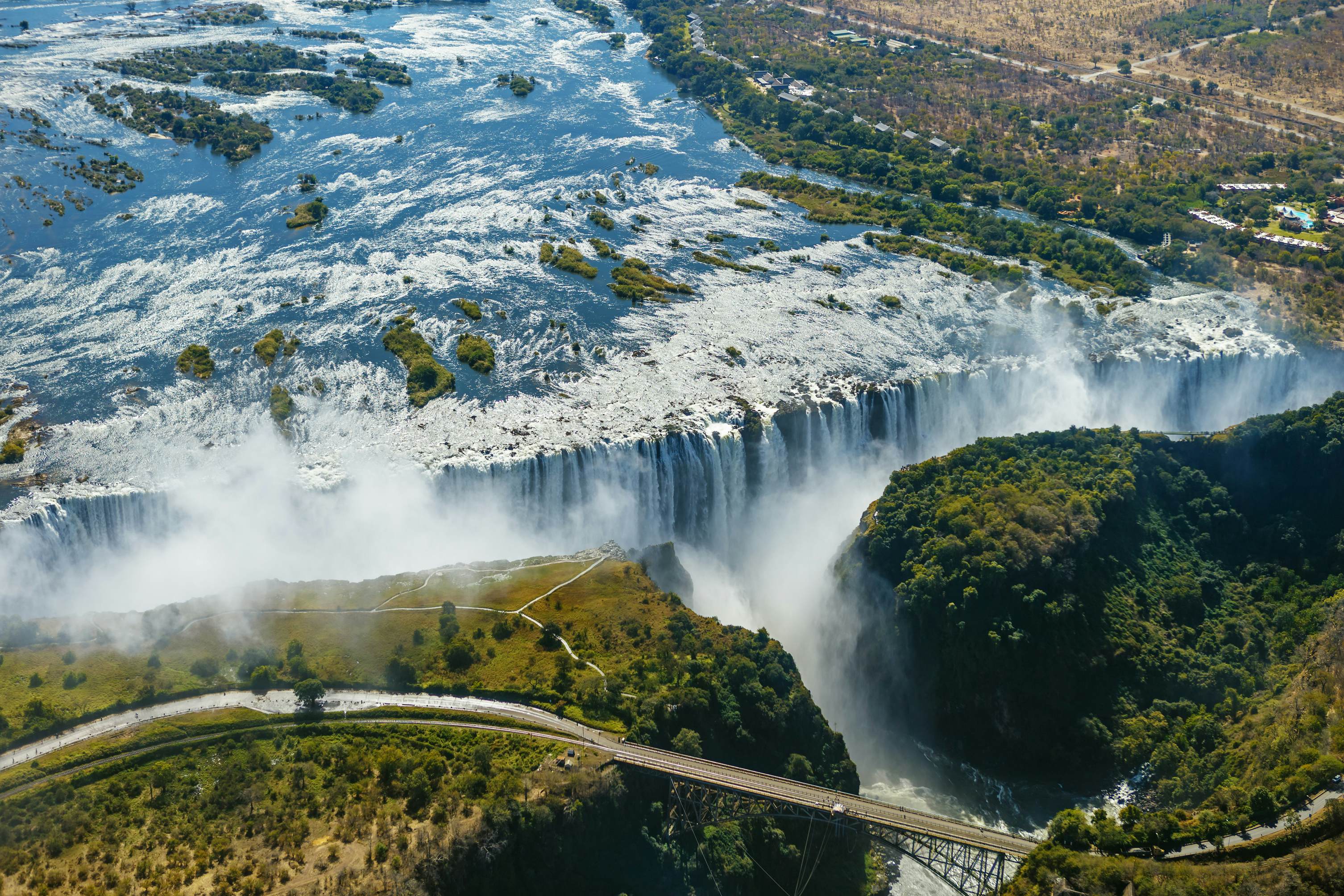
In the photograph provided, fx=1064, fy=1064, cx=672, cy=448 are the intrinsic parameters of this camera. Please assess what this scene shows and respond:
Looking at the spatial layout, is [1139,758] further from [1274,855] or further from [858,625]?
[858,625]

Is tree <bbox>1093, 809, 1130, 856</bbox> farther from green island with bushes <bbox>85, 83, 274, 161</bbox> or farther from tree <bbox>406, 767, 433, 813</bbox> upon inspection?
green island with bushes <bbox>85, 83, 274, 161</bbox>

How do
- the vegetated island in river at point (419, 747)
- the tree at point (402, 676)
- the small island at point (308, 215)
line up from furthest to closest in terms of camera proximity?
the small island at point (308, 215)
the tree at point (402, 676)
the vegetated island in river at point (419, 747)

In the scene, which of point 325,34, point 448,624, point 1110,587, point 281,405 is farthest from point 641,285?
point 325,34

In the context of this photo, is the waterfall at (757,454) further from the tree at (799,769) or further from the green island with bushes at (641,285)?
the green island with bushes at (641,285)

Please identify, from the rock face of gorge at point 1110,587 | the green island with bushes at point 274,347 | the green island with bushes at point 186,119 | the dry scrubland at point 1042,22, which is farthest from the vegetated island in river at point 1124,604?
the dry scrubland at point 1042,22

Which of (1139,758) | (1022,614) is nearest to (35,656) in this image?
(1022,614)

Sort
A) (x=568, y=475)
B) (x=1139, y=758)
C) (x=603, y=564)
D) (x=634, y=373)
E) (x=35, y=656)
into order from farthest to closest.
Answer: (x=634, y=373), (x=568, y=475), (x=603, y=564), (x=1139, y=758), (x=35, y=656)

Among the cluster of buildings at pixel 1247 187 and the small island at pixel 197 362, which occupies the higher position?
the cluster of buildings at pixel 1247 187

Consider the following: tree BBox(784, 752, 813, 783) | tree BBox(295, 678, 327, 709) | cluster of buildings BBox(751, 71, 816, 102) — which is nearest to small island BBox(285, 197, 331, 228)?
tree BBox(295, 678, 327, 709)
